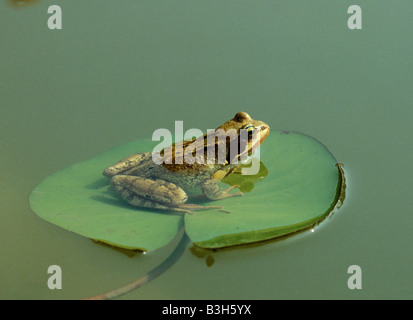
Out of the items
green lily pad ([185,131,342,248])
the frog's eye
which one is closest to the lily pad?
green lily pad ([185,131,342,248])

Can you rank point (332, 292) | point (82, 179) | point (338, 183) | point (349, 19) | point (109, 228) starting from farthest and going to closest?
point (349, 19), point (82, 179), point (338, 183), point (109, 228), point (332, 292)

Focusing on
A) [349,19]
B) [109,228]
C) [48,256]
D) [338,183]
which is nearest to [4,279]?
[48,256]

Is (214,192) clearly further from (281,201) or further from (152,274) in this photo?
(152,274)

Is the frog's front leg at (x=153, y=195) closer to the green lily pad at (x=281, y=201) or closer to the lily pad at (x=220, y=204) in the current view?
the lily pad at (x=220, y=204)

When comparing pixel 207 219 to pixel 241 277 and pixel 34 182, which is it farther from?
pixel 34 182

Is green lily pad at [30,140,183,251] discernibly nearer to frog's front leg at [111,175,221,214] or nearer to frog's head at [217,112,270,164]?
frog's front leg at [111,175,221,214]

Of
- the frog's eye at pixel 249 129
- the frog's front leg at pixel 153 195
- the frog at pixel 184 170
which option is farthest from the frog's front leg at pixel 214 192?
the frog's eye at pixel 249 129
